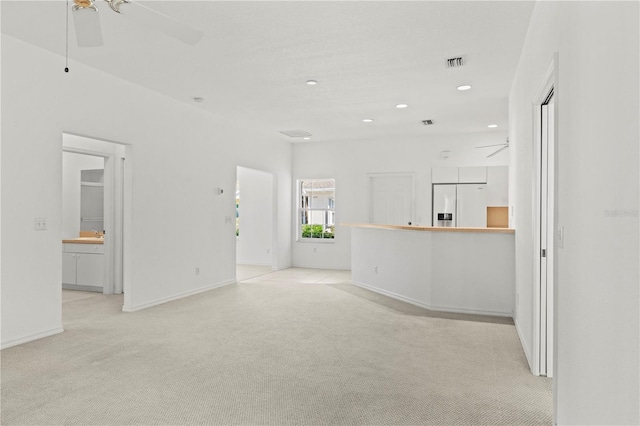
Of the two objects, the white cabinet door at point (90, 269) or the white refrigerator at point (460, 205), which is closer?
the white cabinet door at point (90, 269)

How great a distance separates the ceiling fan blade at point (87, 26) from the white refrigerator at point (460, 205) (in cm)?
672

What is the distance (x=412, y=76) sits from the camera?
4.85 m

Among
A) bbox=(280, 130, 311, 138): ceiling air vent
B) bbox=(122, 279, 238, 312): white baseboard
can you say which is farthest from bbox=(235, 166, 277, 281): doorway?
bbox=(122, 279, 238, 312): white baseboard

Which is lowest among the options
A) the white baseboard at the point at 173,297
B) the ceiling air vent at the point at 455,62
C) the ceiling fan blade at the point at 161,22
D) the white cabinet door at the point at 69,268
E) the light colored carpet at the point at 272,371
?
the light colored carpet at the point at 272,371

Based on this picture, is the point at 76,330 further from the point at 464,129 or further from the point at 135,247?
the point at 464,129

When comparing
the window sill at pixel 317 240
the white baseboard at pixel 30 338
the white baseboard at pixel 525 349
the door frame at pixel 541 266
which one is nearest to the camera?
the door frame at pixel 541 266

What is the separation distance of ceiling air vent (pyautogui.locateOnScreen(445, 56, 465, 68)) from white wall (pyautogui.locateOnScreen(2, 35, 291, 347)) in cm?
361

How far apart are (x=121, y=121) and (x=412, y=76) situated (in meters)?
3.40

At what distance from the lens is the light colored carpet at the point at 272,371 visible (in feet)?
8.43

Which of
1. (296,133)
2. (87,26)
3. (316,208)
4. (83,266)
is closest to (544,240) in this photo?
(87,26)

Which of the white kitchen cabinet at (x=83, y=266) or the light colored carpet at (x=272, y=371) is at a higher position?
the white kitchen cabinet at (x=83, y=266)

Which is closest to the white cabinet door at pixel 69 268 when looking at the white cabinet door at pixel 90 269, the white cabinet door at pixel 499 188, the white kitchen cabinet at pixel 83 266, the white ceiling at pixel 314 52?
the white kitchen cabinet at pixel 83 266

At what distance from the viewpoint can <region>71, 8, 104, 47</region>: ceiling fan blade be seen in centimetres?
228

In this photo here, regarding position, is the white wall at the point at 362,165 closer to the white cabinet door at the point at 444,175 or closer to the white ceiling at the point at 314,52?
the white cabinet door at the point at 444,175
